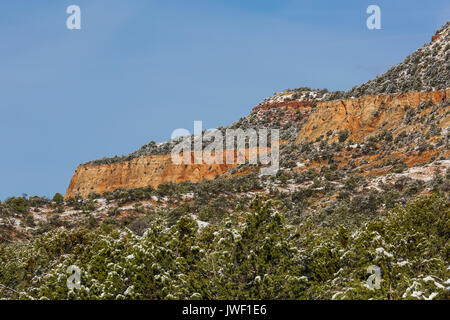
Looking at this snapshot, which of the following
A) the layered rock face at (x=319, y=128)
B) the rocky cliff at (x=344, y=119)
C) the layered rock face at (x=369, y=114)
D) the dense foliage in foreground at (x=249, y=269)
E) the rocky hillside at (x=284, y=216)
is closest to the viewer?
the dense foliage in foreground at (x=249, y=269)

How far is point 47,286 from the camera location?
15.6 meters

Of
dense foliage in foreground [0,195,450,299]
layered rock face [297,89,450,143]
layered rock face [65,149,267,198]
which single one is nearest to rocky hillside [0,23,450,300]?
dense foliage in foreground [0,195,450,299]

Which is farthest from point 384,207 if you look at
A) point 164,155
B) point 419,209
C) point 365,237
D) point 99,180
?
point 99,180

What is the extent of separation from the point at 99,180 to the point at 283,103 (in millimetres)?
46487

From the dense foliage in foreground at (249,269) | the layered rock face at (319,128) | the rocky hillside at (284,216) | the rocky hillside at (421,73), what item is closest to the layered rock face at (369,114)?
the layered rock face at (319,128)

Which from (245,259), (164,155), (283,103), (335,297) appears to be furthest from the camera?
(283,103)

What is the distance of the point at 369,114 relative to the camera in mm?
79000

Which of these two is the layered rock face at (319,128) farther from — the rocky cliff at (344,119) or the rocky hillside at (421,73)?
the rocky hillside at (421,73)

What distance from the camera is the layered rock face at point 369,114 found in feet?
230

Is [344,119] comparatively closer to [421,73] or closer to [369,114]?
[369,114]

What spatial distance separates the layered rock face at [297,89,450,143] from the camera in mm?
70188

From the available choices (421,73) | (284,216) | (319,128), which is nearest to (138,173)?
(319,128)
